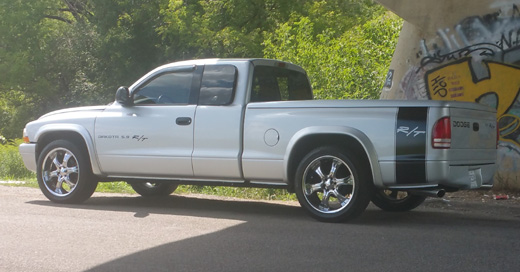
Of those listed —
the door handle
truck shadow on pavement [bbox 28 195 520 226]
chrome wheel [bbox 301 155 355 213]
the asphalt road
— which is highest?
the door handle

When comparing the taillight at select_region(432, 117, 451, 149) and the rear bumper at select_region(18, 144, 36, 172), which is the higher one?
the taillight at select_region(432, 117, 451, 149)

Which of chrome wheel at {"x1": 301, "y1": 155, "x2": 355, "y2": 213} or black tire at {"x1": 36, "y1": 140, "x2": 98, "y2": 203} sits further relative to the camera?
black tire at {"x1": 36, "y1": 140, "x2": 98, "y2": 203}

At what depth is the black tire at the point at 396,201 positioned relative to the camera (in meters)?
9.77

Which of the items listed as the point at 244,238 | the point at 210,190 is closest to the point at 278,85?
the point at 244,238

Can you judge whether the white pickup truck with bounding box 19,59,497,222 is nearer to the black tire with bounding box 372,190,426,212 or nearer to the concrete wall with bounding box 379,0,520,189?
the black tire with bounding box 372,190,426,212

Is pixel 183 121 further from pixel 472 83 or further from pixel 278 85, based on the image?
pixel 472 83

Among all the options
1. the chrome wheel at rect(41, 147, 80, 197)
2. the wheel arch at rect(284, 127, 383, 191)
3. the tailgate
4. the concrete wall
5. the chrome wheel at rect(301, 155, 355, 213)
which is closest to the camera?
the tailgate

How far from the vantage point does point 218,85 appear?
9.47 m

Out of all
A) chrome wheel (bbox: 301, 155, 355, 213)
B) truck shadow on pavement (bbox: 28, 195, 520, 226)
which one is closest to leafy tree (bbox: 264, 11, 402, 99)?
truck shadow on pavement (bbox: 28, 195, 520, 226)

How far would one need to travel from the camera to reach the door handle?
9.41 metres

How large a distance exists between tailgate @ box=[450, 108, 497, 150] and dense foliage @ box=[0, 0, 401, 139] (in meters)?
7.41

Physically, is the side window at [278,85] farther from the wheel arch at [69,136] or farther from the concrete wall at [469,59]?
the concrete wall at [469,59]

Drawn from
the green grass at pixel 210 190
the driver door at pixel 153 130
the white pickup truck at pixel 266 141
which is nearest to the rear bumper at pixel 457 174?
the white pickup truck at pixel 266 141

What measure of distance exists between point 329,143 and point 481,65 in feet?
16.3
